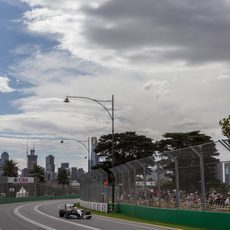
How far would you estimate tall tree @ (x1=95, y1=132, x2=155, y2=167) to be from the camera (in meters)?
98.9

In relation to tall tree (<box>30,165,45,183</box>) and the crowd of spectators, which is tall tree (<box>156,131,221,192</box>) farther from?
tall tree (<box>30,165,45,183</box>)

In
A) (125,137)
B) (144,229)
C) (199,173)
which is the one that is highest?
(125,137)

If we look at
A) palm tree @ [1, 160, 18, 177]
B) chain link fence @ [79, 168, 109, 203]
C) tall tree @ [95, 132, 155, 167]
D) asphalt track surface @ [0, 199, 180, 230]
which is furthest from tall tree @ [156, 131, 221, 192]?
palm tree @ [1, 160, 18, 177]

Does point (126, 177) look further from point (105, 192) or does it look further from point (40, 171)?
point (40, 171)

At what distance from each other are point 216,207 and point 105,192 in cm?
2744

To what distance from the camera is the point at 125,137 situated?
328ft

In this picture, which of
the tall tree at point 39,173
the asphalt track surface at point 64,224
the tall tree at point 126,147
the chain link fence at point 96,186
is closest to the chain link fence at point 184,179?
the asphalt track surface at point 64,224

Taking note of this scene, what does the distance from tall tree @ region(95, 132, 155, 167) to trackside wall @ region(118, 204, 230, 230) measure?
2414 inches

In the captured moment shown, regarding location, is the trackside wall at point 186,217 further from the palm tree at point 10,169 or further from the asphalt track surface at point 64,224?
the palm tree at point 10,169

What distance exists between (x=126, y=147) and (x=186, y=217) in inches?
2933

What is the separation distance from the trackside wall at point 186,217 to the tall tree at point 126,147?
61.3 meters

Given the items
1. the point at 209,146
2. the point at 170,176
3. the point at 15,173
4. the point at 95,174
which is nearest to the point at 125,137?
the point at 95,174

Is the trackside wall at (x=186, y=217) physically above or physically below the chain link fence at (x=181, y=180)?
below

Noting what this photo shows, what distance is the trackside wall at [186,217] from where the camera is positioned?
73.2ft
